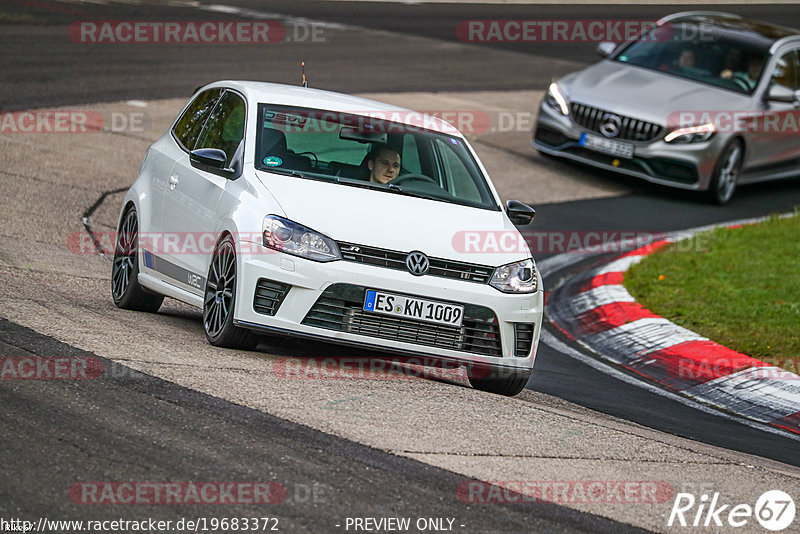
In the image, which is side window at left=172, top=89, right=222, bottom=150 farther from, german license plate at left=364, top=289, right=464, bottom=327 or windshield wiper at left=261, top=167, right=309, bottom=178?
german license plate at left=364, top=289, right=464, bottom=327

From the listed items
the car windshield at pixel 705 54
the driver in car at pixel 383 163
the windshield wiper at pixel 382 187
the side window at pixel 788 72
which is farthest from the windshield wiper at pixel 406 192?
the side window at pixel 788 72

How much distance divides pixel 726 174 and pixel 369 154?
→ 29.2 feet

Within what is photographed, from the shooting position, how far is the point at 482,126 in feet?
62.4

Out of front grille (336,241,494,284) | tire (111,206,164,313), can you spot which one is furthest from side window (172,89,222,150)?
front grille (336,241,494,284)

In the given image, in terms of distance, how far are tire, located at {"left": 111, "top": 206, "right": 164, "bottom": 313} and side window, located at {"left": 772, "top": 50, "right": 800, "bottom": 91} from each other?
1020cm

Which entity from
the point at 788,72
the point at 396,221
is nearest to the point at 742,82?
the point at 788,72

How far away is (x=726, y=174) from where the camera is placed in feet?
53.0

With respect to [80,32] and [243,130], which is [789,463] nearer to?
[243,130]

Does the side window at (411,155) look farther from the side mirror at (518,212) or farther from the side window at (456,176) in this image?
the side mirror at (518,212)

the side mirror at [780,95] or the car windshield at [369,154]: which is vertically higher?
the car windshield at [369,154]

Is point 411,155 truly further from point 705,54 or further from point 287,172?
point 705,54

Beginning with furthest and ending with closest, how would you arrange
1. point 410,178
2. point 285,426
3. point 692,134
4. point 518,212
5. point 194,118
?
point 692,134
point 194,118
point 518,212
point 410,178
point 285,426

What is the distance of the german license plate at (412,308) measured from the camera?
7.18 m

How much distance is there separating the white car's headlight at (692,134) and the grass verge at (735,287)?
168 cm
